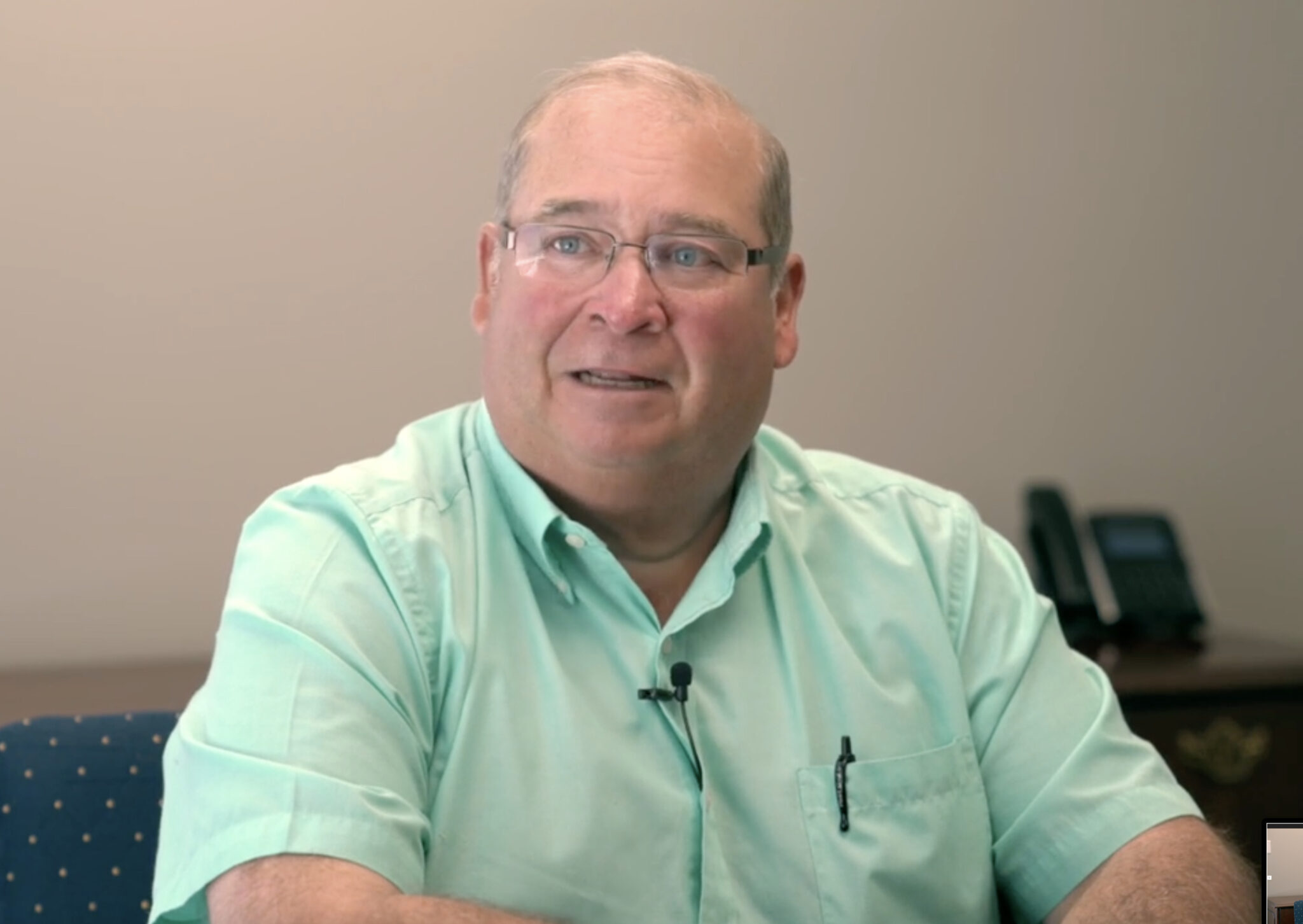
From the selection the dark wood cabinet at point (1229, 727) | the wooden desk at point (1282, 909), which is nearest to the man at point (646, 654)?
the wooden desk at point (1282, 909)

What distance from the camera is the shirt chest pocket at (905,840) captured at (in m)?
1.52

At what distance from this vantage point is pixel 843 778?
1547 millimetres

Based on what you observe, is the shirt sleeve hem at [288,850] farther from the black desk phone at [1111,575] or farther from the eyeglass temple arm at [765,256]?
the black desk phone at [1111,575]

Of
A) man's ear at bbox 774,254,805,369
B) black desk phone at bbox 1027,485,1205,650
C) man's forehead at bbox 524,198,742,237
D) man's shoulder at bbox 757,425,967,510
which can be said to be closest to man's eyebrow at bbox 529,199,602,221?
man's forehead at bbox 524,198,742,237

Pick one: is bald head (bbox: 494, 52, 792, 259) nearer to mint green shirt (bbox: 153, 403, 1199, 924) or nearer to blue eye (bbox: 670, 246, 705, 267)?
blue eye (bbox: 670, 246, 705, 267)

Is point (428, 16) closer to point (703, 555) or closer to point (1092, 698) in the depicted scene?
point (703, 555)

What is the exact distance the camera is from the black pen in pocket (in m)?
1.53

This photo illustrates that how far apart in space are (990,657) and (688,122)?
2.20ft

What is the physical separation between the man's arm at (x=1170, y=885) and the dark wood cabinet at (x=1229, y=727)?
806mm

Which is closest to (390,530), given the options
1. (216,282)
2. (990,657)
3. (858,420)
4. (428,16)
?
(990,657)

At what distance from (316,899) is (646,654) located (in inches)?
16.9

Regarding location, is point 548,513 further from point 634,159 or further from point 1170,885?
point 1170,885

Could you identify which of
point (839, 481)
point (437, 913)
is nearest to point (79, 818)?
point (437, 913)

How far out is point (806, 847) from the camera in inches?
59.7
